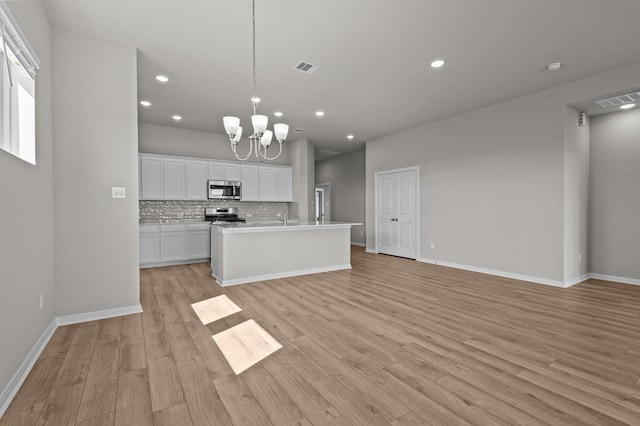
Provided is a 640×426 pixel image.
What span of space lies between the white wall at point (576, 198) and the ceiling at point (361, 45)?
90 cm

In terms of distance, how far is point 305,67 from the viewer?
3.85 meters

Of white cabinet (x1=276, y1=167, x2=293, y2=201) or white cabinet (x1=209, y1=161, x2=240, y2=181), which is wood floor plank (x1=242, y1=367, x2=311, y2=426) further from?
white cabinet (x1=276, y1=167, x2=293, y2=201)

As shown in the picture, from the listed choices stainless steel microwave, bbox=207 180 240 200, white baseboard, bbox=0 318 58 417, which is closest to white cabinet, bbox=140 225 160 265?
A: stainless steel microwave, bbox=207 180 240 200

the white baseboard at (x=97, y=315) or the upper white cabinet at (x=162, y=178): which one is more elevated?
the upper white cabinet at (x=162, y=178)

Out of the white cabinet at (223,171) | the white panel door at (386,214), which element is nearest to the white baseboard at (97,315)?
the white cabinet at (223,171)

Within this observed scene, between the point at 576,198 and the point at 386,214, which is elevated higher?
the point at 576,198

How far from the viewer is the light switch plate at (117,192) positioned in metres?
3.23

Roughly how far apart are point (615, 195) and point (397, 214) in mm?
3722

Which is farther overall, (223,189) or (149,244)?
(223,189)

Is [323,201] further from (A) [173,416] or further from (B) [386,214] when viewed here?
(A) [173,416]

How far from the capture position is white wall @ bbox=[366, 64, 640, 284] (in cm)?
446

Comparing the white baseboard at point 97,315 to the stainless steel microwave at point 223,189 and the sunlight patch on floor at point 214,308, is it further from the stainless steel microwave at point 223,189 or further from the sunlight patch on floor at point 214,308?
the stainless steel microwave at point 223,189

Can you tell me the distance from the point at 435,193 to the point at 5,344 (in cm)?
632

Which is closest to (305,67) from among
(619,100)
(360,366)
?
(360,366)
